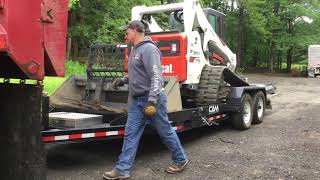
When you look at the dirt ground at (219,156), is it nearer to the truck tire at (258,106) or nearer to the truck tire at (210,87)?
the truck tire at (258,106)

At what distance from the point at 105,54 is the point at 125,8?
19.2 m

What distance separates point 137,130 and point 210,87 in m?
3.19

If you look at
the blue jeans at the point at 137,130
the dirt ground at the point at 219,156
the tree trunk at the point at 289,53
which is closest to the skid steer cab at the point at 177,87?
the dirt ground at the point at 219,156

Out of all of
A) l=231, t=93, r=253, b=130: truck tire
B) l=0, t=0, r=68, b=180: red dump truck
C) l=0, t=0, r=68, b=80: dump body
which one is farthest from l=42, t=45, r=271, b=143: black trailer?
l=0, t=0, r=68, b=80: dump body

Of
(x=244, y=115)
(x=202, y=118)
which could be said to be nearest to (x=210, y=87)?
(x=202, y=118)

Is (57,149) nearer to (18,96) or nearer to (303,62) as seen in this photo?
(18,96)

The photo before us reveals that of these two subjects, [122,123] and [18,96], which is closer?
[18,96]

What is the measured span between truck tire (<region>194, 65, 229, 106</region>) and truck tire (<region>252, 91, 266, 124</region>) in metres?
1.64

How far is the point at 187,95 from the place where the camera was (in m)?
9.10

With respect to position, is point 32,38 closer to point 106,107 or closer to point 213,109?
point 106,107

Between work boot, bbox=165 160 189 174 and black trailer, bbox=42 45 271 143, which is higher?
black trailer, bbox=42 45 271 143

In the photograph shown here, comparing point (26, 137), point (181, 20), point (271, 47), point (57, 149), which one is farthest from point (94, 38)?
point (271, 47)

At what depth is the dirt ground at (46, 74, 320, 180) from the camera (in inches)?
255

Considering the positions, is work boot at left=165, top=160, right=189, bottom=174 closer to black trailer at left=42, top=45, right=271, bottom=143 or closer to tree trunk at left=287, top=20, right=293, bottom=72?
black trailer at left=42, top=45, right=271, bottom=143
